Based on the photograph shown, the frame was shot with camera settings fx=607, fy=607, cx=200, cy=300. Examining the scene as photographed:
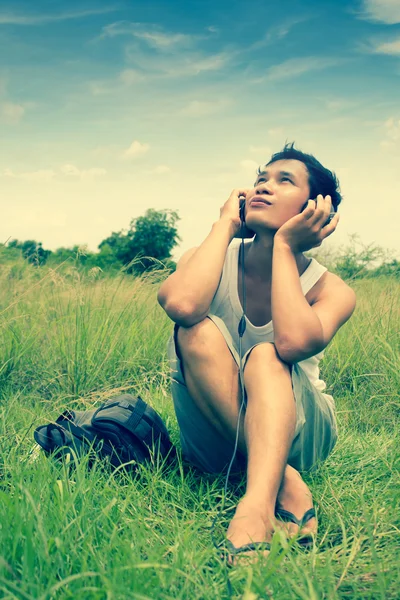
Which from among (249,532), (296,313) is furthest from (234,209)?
(249,532)

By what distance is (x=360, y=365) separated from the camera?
416 cm

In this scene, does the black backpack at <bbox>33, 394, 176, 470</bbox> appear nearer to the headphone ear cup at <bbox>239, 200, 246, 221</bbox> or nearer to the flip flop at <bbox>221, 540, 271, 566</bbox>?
the flip flop at <bbox>221, 540, 271, 566</bbox>

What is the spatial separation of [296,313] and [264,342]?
0.59ft

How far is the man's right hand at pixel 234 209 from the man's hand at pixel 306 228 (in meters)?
0.27

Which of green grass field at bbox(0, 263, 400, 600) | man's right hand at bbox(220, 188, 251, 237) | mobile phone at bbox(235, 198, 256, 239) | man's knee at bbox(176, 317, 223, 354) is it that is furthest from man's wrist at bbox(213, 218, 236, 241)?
green grass field at bbox(0, 263, 400, 600)

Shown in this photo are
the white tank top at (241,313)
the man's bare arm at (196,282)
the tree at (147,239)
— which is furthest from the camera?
the tree at (147,239)

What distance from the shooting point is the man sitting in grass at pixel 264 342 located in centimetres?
204

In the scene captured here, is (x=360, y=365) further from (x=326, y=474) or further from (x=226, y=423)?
(x=226, y=423)

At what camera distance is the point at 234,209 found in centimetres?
277

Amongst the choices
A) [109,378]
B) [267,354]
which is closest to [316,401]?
[267,354]

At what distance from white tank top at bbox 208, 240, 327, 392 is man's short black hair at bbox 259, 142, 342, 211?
353mm

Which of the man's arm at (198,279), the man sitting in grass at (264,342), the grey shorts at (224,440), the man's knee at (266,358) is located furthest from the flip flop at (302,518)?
the man's arm at (198,279)

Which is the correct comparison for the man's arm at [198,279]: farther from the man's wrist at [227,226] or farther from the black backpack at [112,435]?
the black backpack at [112,435]

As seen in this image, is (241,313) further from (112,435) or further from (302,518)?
(302,518)
